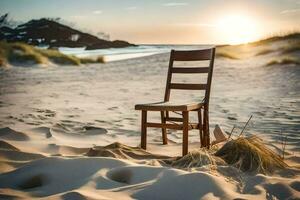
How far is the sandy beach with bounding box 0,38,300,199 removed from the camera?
296 cm

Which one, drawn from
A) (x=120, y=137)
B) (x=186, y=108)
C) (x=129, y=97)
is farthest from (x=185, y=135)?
(x=129, y=97)

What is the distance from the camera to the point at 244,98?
8406 mm

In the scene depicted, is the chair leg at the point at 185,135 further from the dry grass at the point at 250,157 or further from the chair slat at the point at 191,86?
the chair slat at the point at 191,86

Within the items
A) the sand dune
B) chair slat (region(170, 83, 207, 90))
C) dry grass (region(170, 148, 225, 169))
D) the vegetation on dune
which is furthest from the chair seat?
the vegetation on dune

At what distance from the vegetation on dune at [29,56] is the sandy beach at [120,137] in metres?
1.30

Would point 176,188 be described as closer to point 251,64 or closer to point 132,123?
point 132,123

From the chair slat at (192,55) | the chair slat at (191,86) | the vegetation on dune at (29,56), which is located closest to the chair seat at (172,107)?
the chair slat at (191,86)

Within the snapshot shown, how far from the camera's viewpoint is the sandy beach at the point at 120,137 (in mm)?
2961

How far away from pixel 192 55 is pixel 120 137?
1358 millimetres

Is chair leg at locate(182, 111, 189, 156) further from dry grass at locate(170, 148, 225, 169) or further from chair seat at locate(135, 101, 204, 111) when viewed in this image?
dry grass at locate(170, 148, 225, 169)

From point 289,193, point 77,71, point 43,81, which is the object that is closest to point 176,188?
point 289,193

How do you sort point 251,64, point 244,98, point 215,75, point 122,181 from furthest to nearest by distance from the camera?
1. point 251,64
2. point 215,75
3. point 244,98
4. point 122,181

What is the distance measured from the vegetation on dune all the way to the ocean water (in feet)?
2.13

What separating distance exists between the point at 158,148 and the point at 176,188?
5.70 feet
